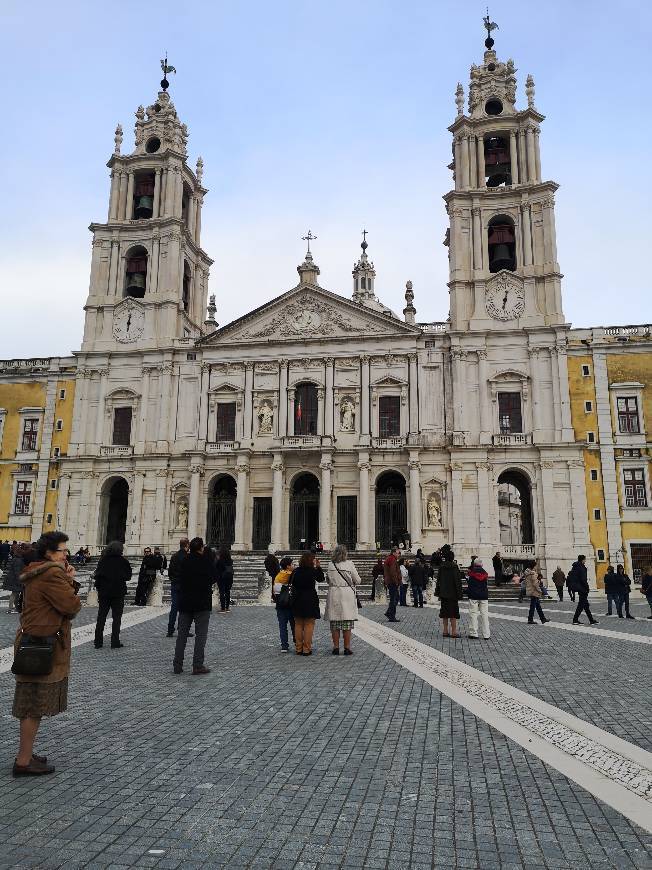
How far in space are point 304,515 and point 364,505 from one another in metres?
3.56

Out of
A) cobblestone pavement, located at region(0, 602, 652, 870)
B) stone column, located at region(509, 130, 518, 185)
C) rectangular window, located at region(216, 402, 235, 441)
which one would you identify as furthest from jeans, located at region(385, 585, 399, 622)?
stone column, located at region(509, 130, 518, 185)

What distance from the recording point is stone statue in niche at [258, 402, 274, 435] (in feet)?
109

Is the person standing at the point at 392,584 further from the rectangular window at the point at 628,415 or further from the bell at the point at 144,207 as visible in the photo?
the bell at the point at 144,207

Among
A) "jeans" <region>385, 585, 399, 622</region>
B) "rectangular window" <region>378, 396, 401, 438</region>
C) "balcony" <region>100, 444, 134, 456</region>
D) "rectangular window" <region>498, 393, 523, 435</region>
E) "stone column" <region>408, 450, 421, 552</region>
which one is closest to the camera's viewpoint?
"jeans" <region>385, 585, 399, 622</region>

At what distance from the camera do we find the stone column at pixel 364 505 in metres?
30.4

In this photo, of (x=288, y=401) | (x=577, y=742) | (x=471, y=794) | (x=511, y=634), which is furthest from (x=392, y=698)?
(x=288, y=401)

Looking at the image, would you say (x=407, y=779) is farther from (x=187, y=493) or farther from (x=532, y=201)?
(x=532, y=201)

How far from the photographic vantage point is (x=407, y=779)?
15.4ft

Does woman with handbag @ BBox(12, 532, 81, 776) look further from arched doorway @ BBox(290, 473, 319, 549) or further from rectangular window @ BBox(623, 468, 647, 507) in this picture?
rectangular window @ BBox(623, 468, 647, 507)

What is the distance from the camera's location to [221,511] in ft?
110

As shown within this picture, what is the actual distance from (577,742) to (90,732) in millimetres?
4289

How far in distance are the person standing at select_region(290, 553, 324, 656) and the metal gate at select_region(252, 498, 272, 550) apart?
21.9 metres

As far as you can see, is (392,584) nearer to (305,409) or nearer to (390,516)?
(390,516)

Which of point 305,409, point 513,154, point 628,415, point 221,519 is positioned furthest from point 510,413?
point 221,519
